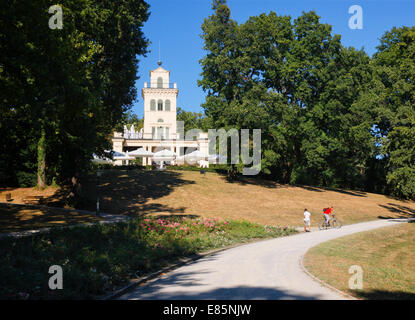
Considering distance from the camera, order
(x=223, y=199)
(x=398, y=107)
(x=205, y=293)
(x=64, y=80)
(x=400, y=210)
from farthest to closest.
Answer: (x=400, y=210) → (x=398, y=107) → (x=223, y=199) → (x=64, y=80) → (x=205, y=293)

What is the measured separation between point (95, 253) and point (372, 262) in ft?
36.0

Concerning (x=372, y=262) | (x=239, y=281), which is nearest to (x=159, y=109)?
(x=372, y=262)

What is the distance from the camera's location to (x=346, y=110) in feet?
146

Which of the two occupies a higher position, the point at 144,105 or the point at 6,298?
the point at 144,105

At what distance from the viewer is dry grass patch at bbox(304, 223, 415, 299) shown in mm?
9977

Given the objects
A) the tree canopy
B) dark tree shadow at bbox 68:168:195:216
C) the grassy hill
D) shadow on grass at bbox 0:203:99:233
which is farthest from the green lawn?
the grassy hill

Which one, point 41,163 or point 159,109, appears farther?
point 159,109

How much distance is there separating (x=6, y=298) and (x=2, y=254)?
3253 millimetres

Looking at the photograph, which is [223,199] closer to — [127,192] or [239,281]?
[127,192]

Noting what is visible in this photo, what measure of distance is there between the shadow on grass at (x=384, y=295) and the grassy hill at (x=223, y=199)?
17255mm

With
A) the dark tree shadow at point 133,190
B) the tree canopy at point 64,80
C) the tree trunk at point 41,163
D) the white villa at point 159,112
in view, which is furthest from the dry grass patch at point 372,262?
the white villa at point 159,112

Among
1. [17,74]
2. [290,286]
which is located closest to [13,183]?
Result: [17,74]

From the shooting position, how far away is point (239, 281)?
994 centimetres

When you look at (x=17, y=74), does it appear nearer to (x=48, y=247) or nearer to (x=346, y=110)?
(x=48, y=247)
